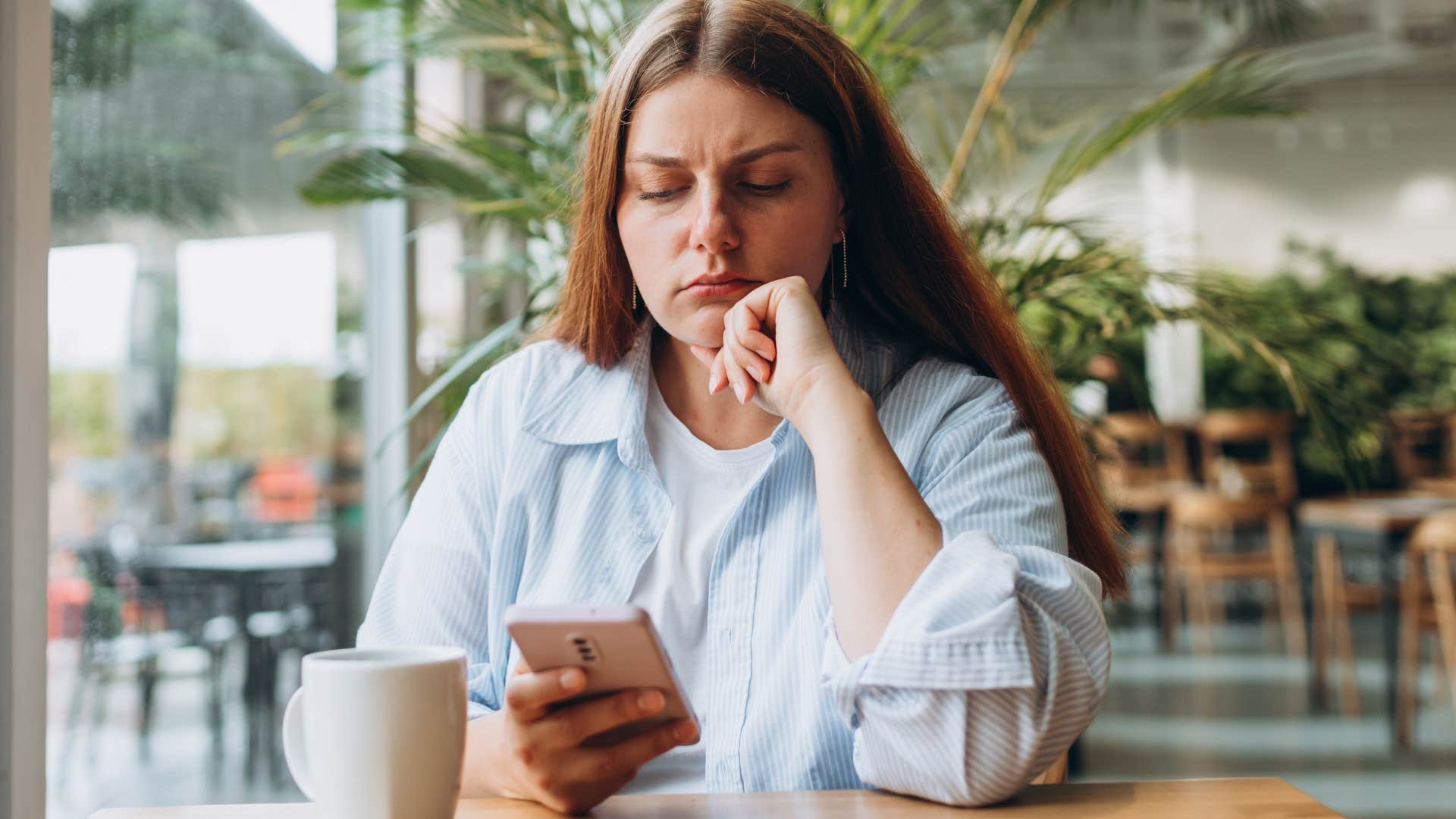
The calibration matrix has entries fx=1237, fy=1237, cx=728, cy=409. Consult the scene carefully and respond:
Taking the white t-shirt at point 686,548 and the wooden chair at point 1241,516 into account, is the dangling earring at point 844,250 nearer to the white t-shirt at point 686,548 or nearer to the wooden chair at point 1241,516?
the white t-shirt at point 686,548

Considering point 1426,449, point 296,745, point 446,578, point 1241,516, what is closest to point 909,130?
point 446,578

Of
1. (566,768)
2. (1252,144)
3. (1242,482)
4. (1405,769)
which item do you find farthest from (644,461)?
(1252,144)

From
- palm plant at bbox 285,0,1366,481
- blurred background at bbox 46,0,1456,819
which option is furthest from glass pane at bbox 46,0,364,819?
palm plant at bbox 285,0,1366,481

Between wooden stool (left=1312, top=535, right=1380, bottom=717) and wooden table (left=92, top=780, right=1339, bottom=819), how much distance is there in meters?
3.95

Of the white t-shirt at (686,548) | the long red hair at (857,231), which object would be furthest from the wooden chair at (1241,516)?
the white t-shirt at (686,548)

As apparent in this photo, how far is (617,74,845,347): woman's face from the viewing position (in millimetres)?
1134

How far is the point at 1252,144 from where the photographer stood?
9703 mm

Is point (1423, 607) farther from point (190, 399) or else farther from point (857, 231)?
point (190, 399)

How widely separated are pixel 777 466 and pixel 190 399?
1.21m

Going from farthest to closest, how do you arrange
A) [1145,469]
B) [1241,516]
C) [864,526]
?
[1145,469] < [1241,516] < [864,526]

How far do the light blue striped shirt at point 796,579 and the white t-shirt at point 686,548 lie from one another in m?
0.02

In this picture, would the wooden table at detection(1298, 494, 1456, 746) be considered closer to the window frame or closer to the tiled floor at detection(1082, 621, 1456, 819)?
the tiled floor at detection(1082, 621, 1456, 819)

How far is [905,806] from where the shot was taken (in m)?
0.85

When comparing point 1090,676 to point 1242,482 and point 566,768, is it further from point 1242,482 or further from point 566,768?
point 1242,482
